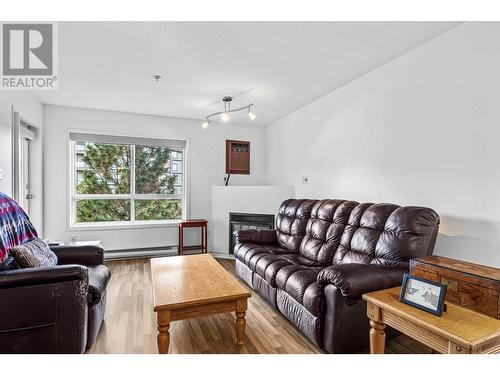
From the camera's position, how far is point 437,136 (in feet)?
7.06

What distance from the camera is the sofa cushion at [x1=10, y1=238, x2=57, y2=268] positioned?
1809 mm

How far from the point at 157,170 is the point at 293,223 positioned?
2648 millimetres

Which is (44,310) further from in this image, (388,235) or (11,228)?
(388,235)

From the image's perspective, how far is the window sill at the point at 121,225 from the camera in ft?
13.3

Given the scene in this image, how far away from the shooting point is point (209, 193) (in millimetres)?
4859

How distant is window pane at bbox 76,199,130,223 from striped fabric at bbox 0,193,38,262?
1.91m

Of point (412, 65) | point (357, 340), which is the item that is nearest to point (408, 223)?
point (357, 340)

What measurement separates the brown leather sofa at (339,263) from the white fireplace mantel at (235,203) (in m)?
1.10

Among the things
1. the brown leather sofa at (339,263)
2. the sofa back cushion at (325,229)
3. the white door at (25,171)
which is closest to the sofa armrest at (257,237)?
the brown leather sofa at (339,263)

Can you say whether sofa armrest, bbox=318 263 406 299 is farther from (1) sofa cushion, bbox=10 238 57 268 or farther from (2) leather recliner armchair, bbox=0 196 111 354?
(1) sofa cushion, bbox=10 238 57 268

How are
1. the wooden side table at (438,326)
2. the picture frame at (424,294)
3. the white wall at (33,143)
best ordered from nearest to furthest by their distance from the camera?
the wooden side table at (438,326)
the picture frame at (424,294)
the white wall at (33,143)

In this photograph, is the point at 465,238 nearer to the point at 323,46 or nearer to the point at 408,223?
the point at 408,223

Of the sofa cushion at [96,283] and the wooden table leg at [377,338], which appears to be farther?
the sofa cushion at [96,283]

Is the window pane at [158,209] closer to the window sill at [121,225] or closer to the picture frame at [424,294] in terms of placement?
the window sill at [121,225]
